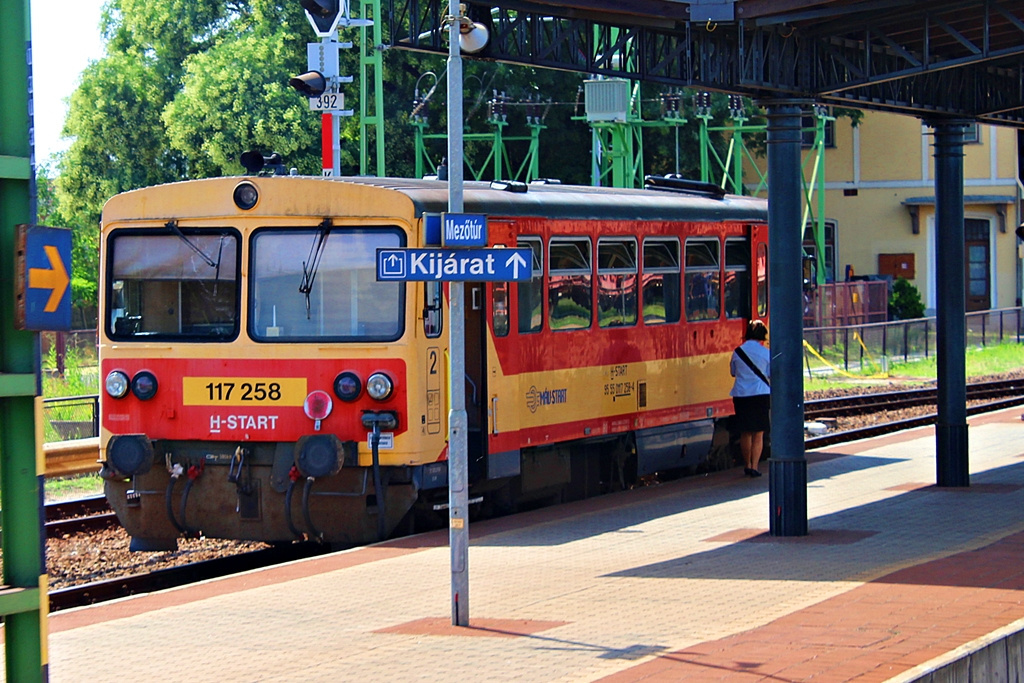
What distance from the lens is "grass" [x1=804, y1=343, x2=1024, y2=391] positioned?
2984cm

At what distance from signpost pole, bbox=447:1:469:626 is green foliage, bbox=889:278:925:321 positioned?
1395 inches

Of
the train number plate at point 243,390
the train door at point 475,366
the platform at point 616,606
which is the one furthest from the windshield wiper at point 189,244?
the platform at point 616,606

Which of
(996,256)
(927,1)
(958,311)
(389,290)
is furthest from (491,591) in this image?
(996,256)

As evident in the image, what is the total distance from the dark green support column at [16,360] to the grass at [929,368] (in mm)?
24363

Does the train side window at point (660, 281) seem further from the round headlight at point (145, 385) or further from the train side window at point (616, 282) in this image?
the round headlight at point (145, 385)

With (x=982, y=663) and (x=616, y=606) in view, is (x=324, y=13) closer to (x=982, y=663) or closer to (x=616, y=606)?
(x=616, y=606)

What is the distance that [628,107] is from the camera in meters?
32.9

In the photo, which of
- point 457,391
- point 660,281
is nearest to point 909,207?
point 660,281

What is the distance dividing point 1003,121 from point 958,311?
2147mm

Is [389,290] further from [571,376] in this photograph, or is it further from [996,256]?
[996,256]

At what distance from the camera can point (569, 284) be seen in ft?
44.2

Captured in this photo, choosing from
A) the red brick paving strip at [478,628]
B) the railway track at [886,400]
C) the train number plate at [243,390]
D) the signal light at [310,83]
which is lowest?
the red brick paving strip at [478,628]

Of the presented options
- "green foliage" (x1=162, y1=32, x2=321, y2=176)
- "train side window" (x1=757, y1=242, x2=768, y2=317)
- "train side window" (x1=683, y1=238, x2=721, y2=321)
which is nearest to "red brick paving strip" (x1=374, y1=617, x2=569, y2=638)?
"train side window" (x1=683, y1=238, x2=721, y2=321)

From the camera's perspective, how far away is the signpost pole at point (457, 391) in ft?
27.7
